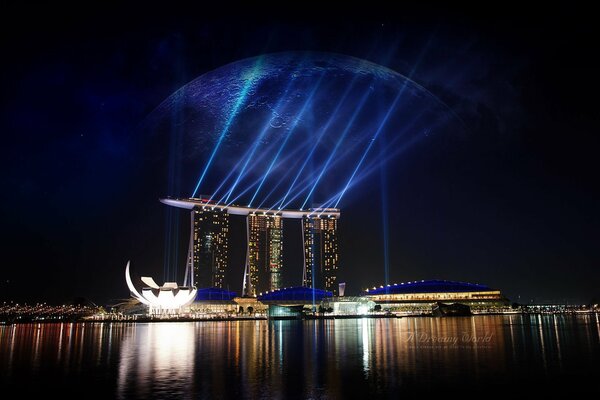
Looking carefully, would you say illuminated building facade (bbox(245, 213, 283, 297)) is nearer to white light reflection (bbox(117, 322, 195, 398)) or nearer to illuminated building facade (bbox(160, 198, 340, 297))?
illuminated building facade (bbox(160, 198, 340, 297))

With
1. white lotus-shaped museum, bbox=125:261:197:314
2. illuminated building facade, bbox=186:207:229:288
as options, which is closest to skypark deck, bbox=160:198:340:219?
illuminated building facade, bbox=186:207:229:288

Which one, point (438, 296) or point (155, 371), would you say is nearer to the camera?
point (155, 371)

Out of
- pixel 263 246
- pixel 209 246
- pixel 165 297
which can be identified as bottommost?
pixel 165 297

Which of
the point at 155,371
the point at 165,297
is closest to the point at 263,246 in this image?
the point at 165,297

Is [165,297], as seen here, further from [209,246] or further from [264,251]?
[264,251]

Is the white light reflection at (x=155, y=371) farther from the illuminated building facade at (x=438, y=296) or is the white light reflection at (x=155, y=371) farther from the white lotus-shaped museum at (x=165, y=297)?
the illuminated building facade at (x=438, y=296)

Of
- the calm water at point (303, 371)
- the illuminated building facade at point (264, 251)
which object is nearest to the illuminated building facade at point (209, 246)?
the illuminated building facade at point (264, 251)

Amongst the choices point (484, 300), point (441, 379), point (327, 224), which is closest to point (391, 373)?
point (441, 379)

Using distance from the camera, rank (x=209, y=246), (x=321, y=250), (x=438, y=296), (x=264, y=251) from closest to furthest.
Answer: (x=438, y=296) → (x=209, y=246) → (x=321, y=250) → (x=264, y=251)
